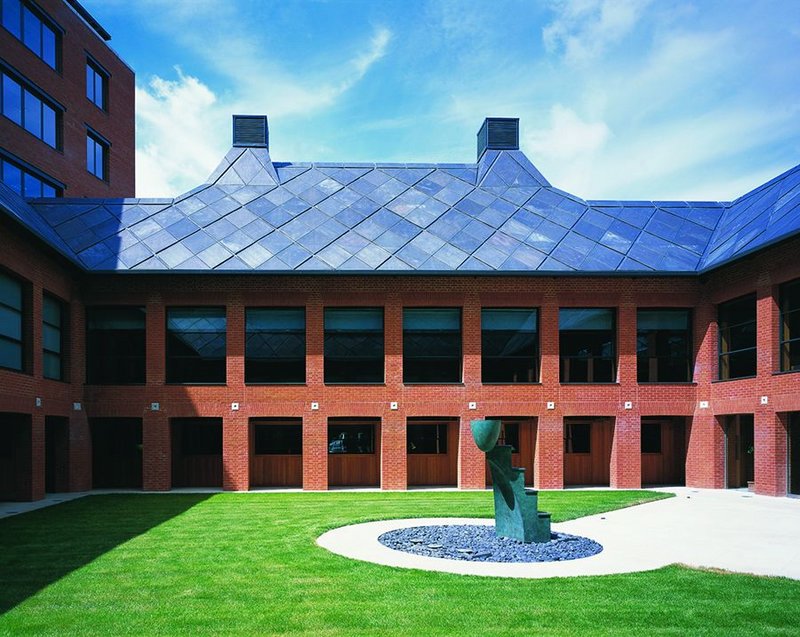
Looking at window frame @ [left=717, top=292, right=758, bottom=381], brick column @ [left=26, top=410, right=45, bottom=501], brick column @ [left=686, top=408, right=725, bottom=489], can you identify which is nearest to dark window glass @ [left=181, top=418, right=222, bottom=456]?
brick column @ [left=26, top=410, right=45, bottom=501]

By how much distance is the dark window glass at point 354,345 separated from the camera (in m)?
23.5

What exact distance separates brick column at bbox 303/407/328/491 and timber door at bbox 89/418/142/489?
17.9ft

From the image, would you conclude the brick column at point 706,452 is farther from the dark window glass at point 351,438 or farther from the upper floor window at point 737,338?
the dark window glass at point 351,438

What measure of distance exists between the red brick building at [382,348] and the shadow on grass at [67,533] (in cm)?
309

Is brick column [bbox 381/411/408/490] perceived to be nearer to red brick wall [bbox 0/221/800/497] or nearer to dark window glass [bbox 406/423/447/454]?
red brick wall [bbox 0/221/800/497]

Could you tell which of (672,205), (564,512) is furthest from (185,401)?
(672,205)

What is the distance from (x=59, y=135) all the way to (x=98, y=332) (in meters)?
9.83

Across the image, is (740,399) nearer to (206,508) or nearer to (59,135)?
(206,508)

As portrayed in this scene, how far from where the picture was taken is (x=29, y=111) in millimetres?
27156

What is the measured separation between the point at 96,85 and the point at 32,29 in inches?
219

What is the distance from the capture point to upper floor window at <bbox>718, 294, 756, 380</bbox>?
72.8ft

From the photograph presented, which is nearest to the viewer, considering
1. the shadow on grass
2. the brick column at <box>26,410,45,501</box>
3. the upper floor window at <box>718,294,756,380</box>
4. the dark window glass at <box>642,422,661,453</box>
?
the shadow on grass

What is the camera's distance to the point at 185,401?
23016 mm

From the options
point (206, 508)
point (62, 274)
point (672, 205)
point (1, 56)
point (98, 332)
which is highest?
point (1, 56)
